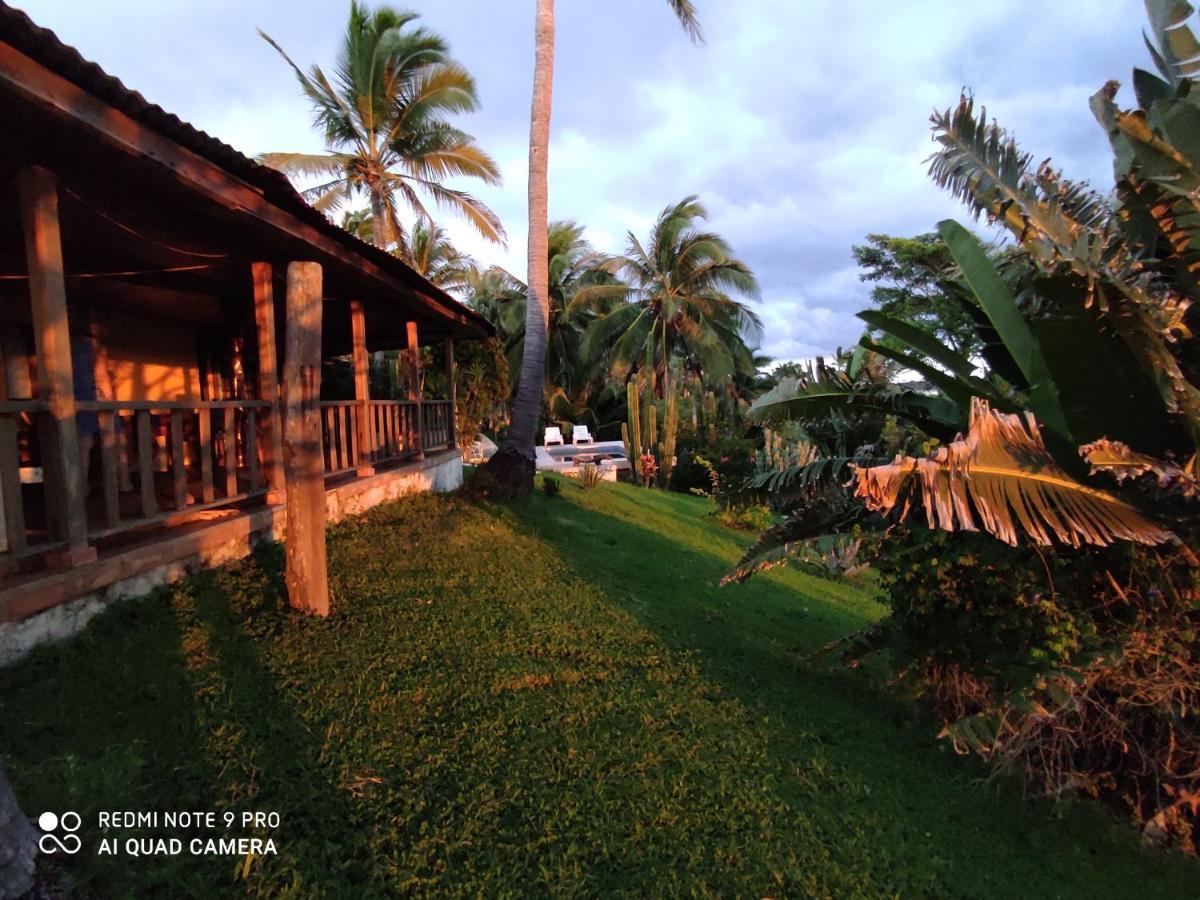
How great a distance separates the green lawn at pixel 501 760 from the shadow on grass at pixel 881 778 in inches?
0.7

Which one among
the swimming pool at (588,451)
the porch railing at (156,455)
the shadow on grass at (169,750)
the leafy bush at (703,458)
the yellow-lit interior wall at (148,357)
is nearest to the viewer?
the shadow on grass at (169,750)

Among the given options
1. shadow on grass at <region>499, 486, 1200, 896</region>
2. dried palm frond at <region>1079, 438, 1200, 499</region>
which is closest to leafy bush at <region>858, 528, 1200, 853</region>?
shadow on grass at <region>499, 486, 1200, 896</region>

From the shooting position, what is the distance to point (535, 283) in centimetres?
1054

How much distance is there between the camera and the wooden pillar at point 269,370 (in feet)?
19.4

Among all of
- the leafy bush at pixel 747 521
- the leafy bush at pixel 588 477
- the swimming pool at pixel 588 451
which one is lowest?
the leafy bush at pixel 747 521

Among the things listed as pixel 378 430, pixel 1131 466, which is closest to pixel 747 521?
pixel 378 430

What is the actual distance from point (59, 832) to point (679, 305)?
24313 millimetres

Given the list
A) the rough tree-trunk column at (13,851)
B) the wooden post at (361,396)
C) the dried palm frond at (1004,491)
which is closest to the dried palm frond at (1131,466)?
the dried palm frond at (1004,491)

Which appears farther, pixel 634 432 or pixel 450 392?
pixel 634 432

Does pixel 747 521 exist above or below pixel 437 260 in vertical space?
below

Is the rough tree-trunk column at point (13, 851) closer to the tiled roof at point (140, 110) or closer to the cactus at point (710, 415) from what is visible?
the tiled roof at point (140, 110)

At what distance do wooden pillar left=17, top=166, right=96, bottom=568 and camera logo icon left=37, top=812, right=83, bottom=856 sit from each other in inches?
67.1

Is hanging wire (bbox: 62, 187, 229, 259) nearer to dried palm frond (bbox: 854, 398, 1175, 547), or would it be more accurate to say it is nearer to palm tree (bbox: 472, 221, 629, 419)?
dried palm frond (bbox: 854, 398, 1175, 547)

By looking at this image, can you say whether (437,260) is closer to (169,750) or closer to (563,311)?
(563,311)
